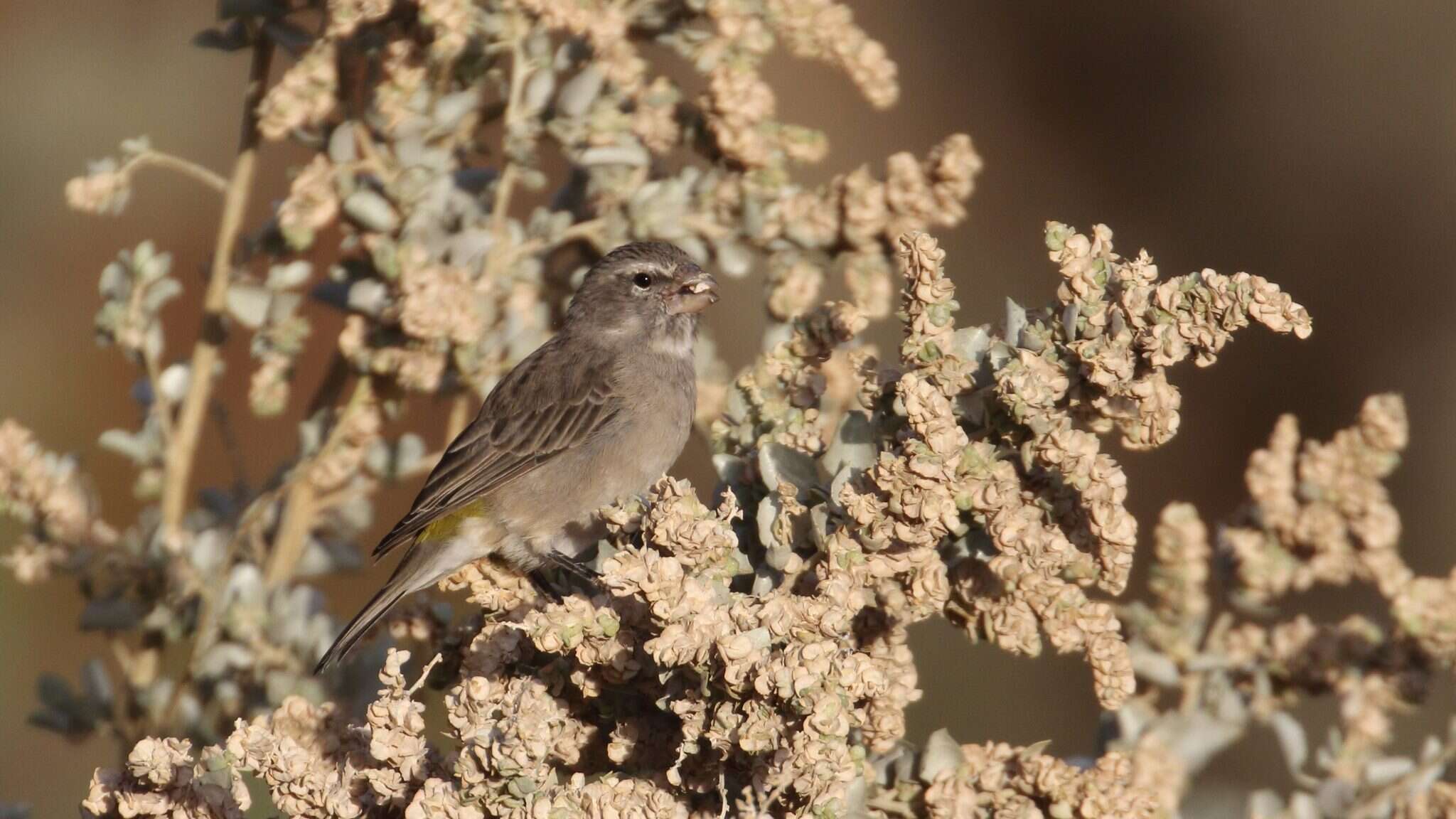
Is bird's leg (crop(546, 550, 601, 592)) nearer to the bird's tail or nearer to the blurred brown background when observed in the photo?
the bird's tail

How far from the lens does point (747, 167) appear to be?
4090 mm

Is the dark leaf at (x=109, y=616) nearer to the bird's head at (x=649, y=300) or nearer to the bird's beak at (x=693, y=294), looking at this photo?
the bird's head at (x=649, y=300)

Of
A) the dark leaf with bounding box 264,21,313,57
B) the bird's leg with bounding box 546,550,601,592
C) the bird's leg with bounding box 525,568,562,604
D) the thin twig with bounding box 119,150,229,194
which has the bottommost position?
the bird's leg with bounding box 525,568,562,604

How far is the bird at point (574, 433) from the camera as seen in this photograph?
Answer: 4734 millimetres

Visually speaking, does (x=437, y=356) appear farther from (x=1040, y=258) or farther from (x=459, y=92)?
(x=1040, y=258)

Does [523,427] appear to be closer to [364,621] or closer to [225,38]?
[364,621]

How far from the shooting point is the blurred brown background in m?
7.92

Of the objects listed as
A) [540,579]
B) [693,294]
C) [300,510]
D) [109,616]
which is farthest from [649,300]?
[109,616]

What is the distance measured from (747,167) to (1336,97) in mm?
5496

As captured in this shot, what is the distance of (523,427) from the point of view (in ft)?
16.6

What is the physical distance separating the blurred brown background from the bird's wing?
2751mm

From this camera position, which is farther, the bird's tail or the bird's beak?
the bird's beak

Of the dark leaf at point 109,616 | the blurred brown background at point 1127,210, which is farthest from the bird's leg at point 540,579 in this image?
the blurred brown background at point 1127,210

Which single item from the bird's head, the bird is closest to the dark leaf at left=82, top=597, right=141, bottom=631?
the bird
